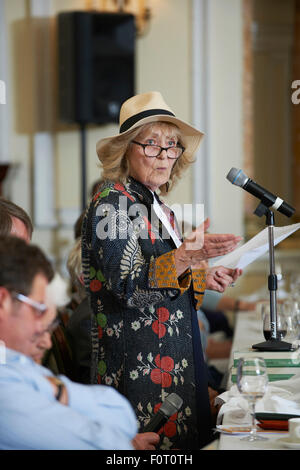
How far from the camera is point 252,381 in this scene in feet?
4.88

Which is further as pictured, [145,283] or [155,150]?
[155,150]

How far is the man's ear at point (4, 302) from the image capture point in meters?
1.19

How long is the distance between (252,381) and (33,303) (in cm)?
53

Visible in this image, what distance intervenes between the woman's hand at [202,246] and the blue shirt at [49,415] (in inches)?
22.0

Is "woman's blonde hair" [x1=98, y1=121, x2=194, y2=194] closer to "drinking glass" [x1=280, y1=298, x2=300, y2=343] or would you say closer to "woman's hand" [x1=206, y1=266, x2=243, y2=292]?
"woman's hand" [x1=206, y1=266, x2=243, y2=292]

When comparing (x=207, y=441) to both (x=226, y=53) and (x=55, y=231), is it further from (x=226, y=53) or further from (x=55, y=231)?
(x=226, y=53)

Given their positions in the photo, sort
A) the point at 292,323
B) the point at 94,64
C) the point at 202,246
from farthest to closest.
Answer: the point at 94,64, the point at 292,323, the point at 202,246

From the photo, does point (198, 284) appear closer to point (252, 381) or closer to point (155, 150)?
point (155, 150)

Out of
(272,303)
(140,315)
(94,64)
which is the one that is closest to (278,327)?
(272,303)

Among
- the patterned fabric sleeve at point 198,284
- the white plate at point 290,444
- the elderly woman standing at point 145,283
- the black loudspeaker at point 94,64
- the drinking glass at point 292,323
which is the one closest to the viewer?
the white plate at point 290,444

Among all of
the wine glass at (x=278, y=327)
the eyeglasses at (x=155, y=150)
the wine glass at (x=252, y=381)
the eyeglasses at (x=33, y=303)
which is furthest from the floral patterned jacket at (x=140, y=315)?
the eyeglasses at (x=33, y=303)

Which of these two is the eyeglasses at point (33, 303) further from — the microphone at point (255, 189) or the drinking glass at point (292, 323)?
the drinking glass at point (292, 323)

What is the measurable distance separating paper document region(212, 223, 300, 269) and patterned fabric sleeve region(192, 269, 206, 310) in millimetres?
166

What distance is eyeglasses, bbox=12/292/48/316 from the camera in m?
1.20
